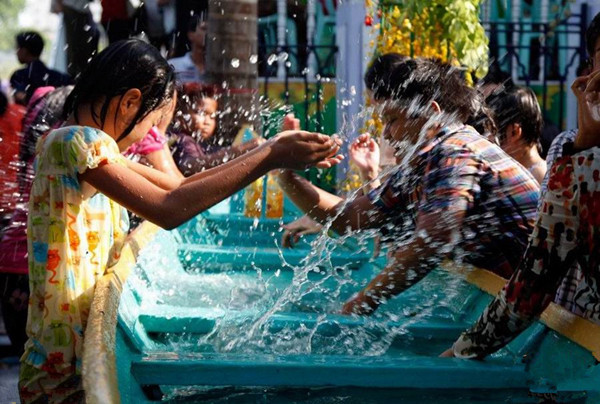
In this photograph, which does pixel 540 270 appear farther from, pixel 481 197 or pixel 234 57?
pixel 234 57

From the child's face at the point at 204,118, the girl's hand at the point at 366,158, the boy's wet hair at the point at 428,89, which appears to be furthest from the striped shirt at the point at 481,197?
the child's face at the point at 204,118

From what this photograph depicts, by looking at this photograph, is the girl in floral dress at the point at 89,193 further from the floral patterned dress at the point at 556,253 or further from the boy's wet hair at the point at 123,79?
the floral patterned dress at the point at 556,253

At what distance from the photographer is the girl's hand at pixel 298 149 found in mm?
2227

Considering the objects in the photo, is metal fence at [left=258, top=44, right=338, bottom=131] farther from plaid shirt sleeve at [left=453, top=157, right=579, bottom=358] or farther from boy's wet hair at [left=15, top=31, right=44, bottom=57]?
plaid shirt sleeve at [left=453, top=157, right=579, bottom=358]

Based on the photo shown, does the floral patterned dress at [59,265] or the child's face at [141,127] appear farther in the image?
the child's face at [141,127]

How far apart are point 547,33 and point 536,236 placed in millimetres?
7345

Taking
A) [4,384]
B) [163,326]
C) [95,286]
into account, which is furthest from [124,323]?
[4,384]

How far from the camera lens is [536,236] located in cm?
221

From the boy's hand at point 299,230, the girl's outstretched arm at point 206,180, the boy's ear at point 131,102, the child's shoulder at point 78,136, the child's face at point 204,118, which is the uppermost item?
the boy's ear at point 131,102

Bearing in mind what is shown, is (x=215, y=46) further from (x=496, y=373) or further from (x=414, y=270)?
(x=496, y=373)

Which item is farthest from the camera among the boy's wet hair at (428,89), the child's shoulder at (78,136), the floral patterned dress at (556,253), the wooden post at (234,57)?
the wooden post at (234,57)

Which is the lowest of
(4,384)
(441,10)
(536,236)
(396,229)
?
(4,384)

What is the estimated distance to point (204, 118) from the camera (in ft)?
23.1

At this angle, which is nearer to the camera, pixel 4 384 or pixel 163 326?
pixel 163 326
